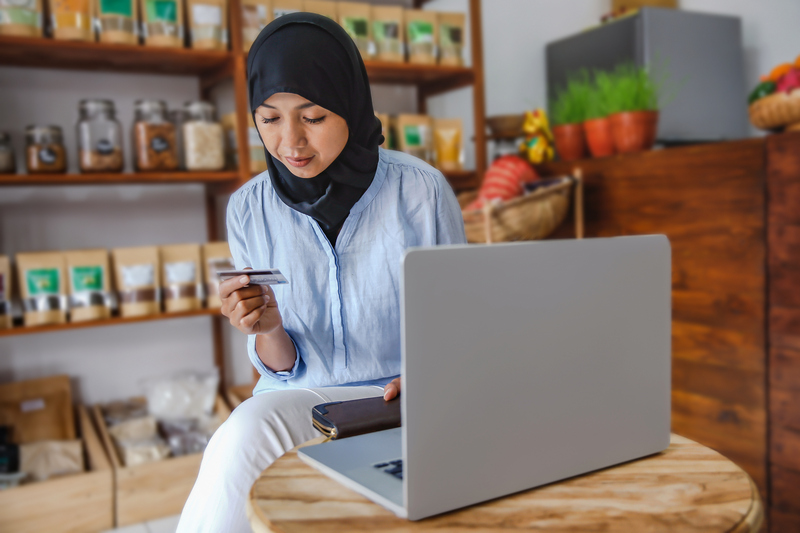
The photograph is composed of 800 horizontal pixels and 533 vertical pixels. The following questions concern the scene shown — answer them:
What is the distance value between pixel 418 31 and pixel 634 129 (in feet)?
2.72

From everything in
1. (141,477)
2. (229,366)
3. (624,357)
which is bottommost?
(141,477)

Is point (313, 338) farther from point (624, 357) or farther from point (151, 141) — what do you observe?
point (151, 141)

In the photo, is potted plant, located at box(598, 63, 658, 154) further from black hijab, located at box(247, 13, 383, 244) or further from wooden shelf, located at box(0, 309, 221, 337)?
wooden shelf, located at box(0, 309, 221, 337)

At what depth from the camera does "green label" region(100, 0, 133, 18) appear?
187 centimetres

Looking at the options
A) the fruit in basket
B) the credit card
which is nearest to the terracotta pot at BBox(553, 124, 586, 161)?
the fruit in basket

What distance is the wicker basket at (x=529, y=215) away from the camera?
197 cm

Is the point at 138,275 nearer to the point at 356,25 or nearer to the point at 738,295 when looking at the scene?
the point at 356,25

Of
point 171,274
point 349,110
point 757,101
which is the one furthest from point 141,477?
point 757,101

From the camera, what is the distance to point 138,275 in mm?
1978

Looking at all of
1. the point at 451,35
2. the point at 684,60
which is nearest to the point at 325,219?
the point at 451,35

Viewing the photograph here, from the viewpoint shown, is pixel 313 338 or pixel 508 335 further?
pixel 313 338

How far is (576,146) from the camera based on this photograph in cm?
226

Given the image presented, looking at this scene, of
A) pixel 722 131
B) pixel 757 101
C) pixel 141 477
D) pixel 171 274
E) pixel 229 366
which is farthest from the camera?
pixel 722 131

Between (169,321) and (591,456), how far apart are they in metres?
1.98
